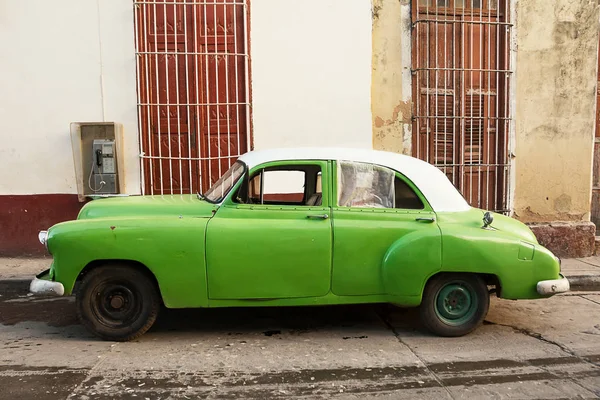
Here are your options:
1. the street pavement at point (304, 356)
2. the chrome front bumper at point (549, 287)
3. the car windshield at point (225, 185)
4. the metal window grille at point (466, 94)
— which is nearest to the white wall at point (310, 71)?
the metal window grille at point (466, 94)

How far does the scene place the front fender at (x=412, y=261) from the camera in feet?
14.9

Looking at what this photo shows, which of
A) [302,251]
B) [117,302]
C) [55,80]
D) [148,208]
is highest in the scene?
[55,80]

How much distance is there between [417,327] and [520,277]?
1028mm

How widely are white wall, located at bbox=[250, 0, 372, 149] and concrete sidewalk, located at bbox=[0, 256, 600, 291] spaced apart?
3.36 meters

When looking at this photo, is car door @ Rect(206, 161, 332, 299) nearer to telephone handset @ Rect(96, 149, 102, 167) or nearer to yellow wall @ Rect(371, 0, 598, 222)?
telephone handset @ Rect(96, 149, 102, 167)

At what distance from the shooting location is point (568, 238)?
809cm

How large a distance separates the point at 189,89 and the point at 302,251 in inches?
161

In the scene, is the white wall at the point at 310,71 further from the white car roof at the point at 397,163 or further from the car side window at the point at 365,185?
the car side window at the point at 365,185

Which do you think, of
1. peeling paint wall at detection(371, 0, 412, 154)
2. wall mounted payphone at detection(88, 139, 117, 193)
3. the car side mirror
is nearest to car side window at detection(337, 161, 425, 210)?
the car side mirror

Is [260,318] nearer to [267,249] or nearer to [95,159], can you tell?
[267,249]

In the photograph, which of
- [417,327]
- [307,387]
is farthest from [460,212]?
[307,387]

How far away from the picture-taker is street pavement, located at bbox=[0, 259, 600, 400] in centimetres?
364

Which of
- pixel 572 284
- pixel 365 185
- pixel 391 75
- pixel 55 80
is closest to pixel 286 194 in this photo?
pixel 365 185

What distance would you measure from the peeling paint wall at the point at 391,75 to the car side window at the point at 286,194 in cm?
304
